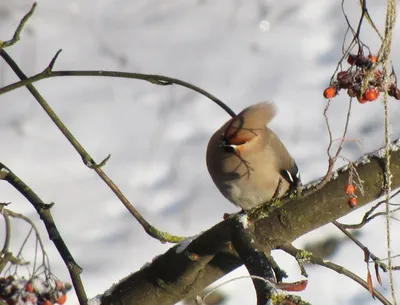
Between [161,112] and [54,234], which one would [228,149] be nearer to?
[54,234]

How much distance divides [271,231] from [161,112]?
2.73 m

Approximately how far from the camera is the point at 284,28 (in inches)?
198

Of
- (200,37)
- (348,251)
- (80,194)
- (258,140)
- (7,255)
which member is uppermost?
(200,37)

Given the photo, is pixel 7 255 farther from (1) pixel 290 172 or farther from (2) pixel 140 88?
(2) pixel 140 88

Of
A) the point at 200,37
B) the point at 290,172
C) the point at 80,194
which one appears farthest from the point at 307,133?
the point at 290,172

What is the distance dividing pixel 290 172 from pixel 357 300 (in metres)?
1.28

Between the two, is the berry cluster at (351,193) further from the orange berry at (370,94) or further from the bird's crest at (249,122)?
the bird's crest at (249,122)

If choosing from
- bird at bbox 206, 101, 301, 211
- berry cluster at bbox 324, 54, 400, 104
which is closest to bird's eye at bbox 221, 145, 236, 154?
bird at bbox 206, 101, 301, 211

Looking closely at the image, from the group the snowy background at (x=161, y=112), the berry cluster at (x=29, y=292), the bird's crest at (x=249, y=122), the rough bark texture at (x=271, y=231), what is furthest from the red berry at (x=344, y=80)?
the snowy background at (x=161, y=112)

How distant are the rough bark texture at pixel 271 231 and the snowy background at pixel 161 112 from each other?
1.75m

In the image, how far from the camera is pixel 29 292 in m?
2.40

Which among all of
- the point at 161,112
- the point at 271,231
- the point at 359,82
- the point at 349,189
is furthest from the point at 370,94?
the point at 161,112

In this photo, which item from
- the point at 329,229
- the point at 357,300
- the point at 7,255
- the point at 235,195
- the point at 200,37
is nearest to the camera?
the point at 7,255

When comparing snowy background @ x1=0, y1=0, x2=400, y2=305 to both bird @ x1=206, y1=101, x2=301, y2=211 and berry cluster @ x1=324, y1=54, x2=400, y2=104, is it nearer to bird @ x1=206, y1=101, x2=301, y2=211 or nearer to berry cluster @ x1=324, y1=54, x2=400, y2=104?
bird @ x1=206, y1=101, x2=301, y2=211
